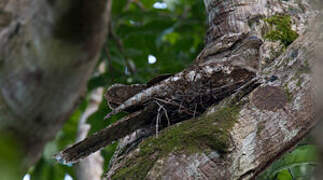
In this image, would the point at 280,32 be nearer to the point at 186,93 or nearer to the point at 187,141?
the point at 186,93

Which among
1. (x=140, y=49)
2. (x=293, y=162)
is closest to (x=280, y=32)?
(x=293, y=162)

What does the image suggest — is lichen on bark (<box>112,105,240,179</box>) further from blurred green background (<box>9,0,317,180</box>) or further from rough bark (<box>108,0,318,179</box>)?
blurred green background (<box>9,0,317,180</box>)

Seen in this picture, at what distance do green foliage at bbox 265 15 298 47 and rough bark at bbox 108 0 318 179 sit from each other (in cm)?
40

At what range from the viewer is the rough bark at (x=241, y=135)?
2.25 metres

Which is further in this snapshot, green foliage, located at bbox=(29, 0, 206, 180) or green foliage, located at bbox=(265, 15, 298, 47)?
green foliage, located at bbox=(29, 0, 206, 180)

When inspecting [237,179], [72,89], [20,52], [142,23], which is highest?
[20,52]

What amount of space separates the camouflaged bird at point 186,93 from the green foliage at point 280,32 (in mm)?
244

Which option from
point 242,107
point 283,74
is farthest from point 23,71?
point 283,74

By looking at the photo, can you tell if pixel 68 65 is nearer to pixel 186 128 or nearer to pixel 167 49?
pixel 186 128

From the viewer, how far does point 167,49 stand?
5762 mm

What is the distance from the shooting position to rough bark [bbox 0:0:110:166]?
1.34m

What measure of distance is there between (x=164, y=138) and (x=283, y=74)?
2.04 feet

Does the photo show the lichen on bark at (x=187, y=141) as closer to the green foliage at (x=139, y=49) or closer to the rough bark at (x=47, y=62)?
the rough bark at (x=47, y=62)

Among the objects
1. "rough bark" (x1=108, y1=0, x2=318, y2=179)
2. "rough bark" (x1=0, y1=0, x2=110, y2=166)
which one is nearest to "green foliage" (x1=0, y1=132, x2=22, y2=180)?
"rough bark" (x1=0, y1=0, x2=110, y2=166)
